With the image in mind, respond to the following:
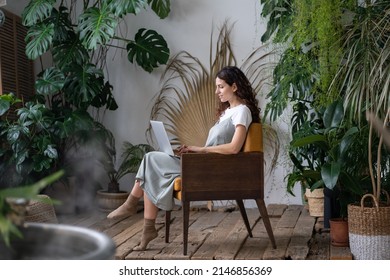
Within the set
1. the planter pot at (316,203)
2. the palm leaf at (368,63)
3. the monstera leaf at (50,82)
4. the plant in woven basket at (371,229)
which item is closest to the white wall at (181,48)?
the planter pot at (316,203)

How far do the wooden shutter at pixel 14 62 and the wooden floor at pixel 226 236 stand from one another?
3.22ft

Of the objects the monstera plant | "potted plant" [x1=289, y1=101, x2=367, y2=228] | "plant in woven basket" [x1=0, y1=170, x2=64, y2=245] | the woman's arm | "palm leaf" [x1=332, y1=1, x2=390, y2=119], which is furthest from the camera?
the monstera plant

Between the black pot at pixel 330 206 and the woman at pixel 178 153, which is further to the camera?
the black pot at pixel 330 206

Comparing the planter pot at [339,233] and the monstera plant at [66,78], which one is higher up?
the monstera plant at [66,78]

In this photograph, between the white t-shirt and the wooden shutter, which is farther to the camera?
the wooden shutter

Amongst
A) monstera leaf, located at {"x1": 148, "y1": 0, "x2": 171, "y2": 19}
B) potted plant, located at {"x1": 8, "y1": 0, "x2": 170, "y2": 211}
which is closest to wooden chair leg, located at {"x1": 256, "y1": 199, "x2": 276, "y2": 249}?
potted plant, located at {"x1": 8, "y1": 0, "x2": 170, "y2": 211}

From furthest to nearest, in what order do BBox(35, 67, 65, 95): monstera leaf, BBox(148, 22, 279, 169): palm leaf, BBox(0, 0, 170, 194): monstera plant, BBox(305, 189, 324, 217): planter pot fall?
BBox(148, 22, 279, 169): palm leaf
BBox(305, 189, 324, 217): planter pot
BBox(35, 67, 65, 95): monstera leaf
BBox(0, 0, 170, 194): monstera plant

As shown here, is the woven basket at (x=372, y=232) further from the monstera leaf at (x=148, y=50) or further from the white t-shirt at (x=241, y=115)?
the monstera leaf at (x=148, y=50)

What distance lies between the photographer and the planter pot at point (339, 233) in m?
2.93

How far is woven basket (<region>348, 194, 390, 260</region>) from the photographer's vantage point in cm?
263

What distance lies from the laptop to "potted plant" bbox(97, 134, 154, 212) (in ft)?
1.06

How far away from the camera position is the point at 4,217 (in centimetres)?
83

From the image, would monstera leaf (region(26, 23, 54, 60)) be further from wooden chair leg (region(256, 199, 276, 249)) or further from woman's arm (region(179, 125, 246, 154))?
wooden chair leg (region(256, 199, 276, 249))

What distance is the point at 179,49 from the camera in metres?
3.92
